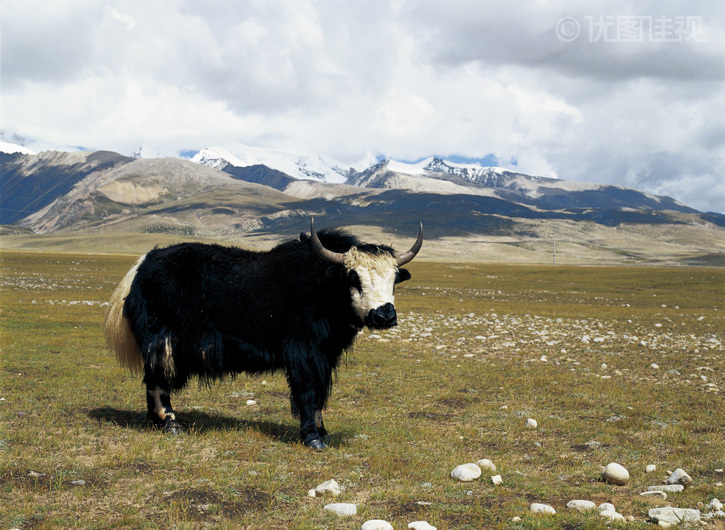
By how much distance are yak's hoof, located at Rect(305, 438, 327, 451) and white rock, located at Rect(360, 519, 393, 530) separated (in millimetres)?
2784

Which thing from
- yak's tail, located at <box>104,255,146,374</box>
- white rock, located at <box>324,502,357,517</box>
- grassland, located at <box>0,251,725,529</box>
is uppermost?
yak's tail, located at <box>104,255,146,374</box>

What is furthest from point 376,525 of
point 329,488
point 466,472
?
point 466,472

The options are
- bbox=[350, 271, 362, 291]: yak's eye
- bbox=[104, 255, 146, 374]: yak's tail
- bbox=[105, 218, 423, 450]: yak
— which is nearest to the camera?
bbox=[350, 271, 362, 291]: yak's eye

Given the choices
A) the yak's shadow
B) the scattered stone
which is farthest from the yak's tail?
the scattered stone

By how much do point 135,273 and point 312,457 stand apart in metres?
4.35

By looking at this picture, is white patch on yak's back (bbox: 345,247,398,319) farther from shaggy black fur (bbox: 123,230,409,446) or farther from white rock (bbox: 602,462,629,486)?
white rock (bbox: 602,462,629,486)

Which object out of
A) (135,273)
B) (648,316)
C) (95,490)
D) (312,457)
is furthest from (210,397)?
(648,316)

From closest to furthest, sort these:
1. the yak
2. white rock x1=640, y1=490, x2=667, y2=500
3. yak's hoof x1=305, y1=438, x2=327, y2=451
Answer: white rock x1=640, y1=490, x2=667, y2=500, yak's hoof x1=305, y1=438, x2=327, y2=451, the yak

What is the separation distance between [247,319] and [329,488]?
136 inches

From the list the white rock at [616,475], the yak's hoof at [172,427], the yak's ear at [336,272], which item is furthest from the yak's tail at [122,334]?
the white rock at [616,475]

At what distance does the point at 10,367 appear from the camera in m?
13.0

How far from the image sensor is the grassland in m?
5.75

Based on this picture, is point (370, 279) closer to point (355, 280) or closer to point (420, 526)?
point (355, 280)

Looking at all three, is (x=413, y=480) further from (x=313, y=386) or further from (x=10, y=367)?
(x=10, y=367)
